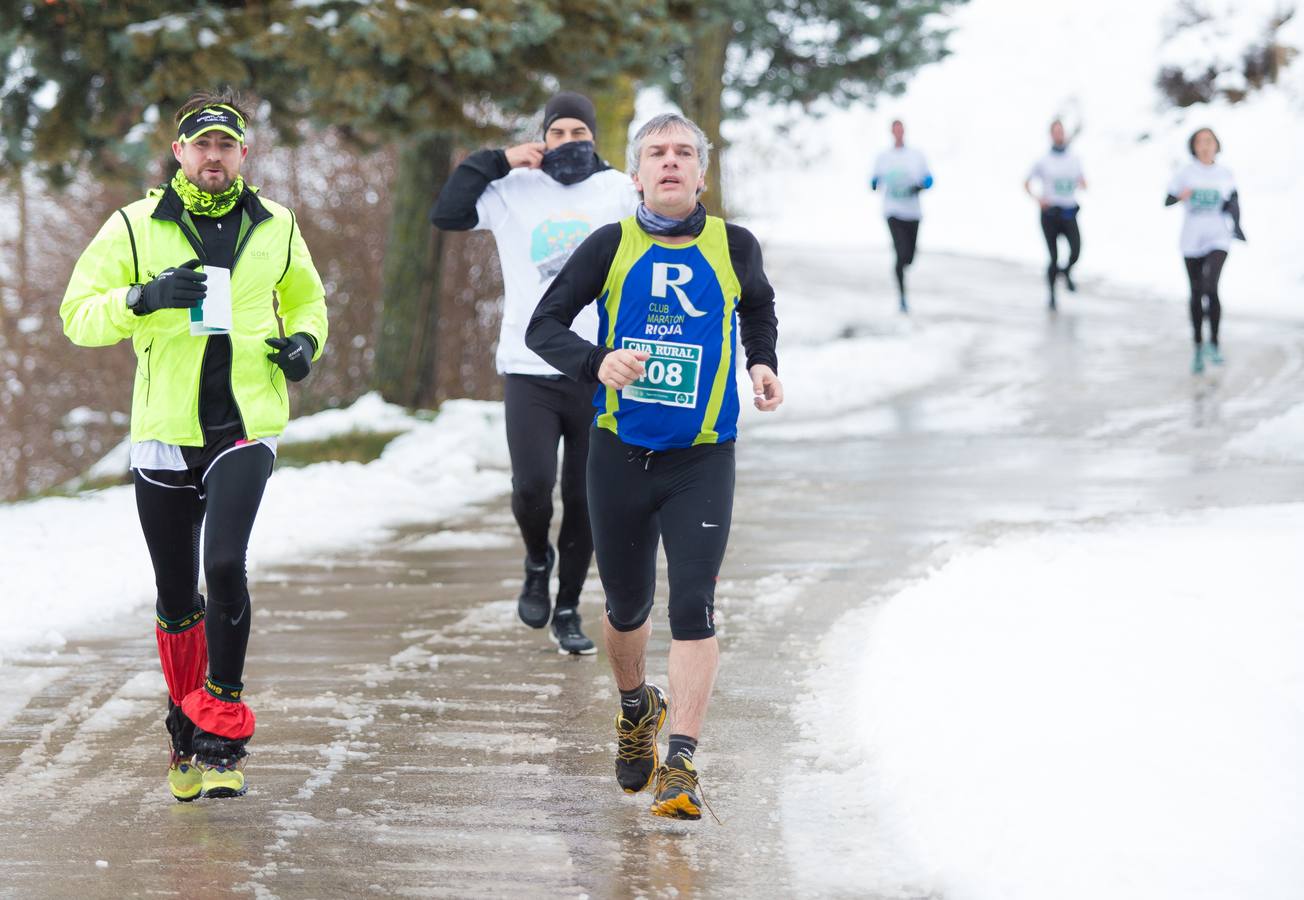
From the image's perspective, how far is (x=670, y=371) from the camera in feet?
15.5

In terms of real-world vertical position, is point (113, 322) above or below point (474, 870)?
above

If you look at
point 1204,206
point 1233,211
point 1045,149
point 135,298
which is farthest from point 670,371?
point 1045,149

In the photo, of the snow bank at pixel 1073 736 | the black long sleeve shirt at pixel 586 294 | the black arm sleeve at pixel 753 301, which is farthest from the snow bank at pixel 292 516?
the black arm sleeve at pixel 753 301

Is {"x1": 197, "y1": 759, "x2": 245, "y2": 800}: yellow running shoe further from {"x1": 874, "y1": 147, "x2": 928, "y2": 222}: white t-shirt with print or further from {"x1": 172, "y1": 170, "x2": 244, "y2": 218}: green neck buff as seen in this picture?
{"x1": 874, "y1": 147, "x2": 928, "y2": 222}: white t-shirt with print

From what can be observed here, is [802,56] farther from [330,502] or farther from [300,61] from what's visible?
[330,502]

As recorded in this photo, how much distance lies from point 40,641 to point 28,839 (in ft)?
9.09

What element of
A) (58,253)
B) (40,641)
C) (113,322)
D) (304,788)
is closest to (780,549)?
(40,641)

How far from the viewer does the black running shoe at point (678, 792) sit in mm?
4512

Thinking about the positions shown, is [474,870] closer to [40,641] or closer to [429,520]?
[40,641]

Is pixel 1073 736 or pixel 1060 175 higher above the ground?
pixel 1060 175

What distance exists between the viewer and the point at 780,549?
9164 mm

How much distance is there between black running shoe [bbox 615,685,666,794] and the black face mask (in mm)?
2510

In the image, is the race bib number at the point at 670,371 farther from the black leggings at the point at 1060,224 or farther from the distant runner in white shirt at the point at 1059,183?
the black leggings at the point at 1060,224

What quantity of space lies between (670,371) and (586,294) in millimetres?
340
